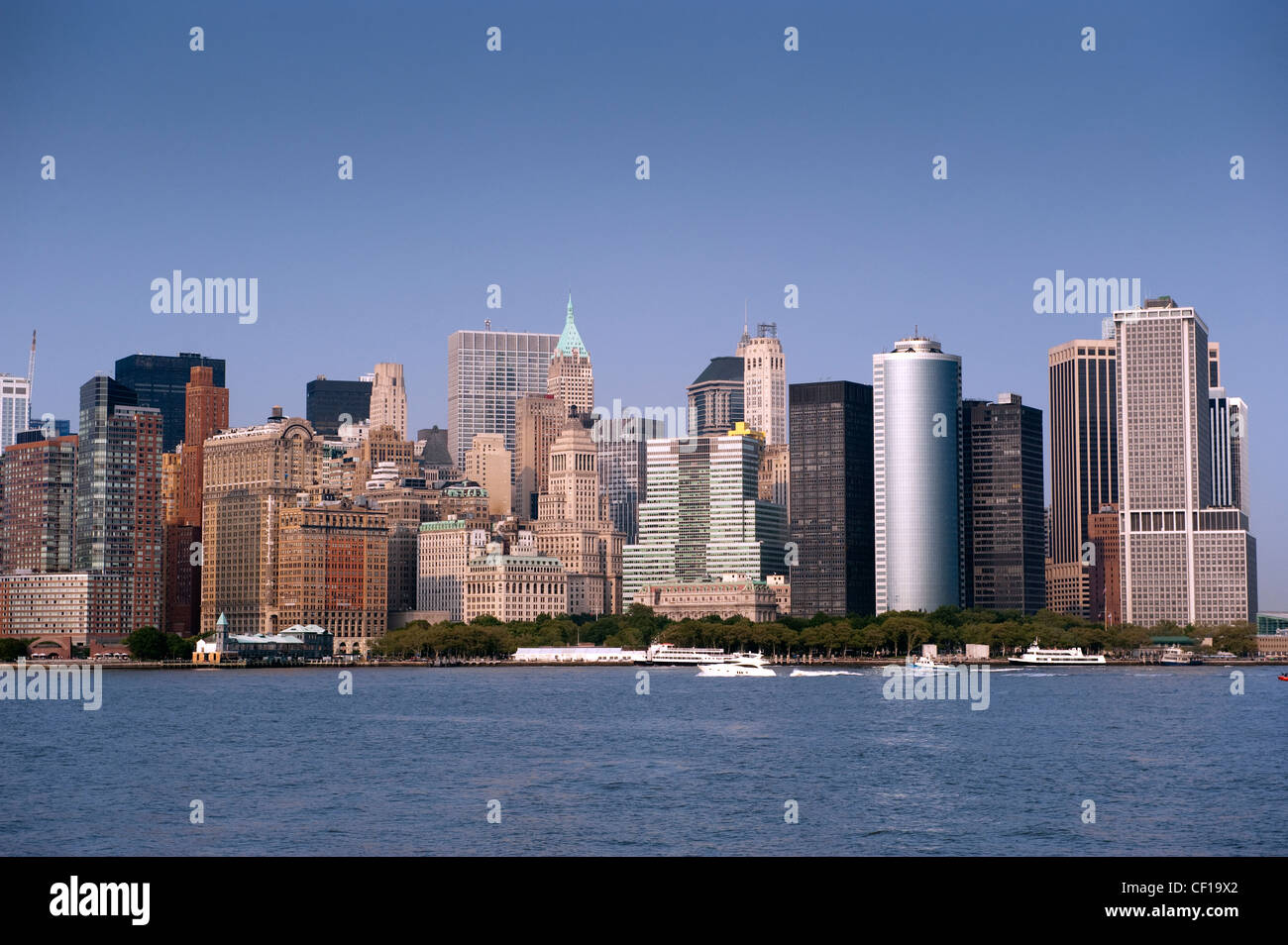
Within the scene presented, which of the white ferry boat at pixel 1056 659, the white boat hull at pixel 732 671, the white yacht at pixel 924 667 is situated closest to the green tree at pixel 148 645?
the white boat hull at pixel 732 671

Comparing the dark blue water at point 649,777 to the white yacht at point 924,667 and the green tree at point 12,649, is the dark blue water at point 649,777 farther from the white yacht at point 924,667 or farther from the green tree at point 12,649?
the green tree at point 12,649

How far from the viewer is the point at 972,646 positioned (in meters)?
174

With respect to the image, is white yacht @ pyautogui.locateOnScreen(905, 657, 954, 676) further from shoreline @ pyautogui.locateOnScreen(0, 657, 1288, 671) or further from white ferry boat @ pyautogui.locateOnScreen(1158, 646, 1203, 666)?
white ferry boat @ pyautogui.locateOnScreen(1158, 646, 1203, 666)

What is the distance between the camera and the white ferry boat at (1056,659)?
170 metres

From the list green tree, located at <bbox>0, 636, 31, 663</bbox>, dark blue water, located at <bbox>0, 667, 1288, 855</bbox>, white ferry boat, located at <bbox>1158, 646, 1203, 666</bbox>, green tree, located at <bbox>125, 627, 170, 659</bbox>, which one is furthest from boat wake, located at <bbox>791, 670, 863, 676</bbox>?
green tree, located at <bbox>0, 636, 31, 663</bbox>

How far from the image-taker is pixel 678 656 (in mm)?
172875

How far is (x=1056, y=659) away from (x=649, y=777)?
13125cm

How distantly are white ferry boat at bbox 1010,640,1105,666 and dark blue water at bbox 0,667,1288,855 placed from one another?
242 ft

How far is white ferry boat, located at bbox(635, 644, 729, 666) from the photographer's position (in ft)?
550
